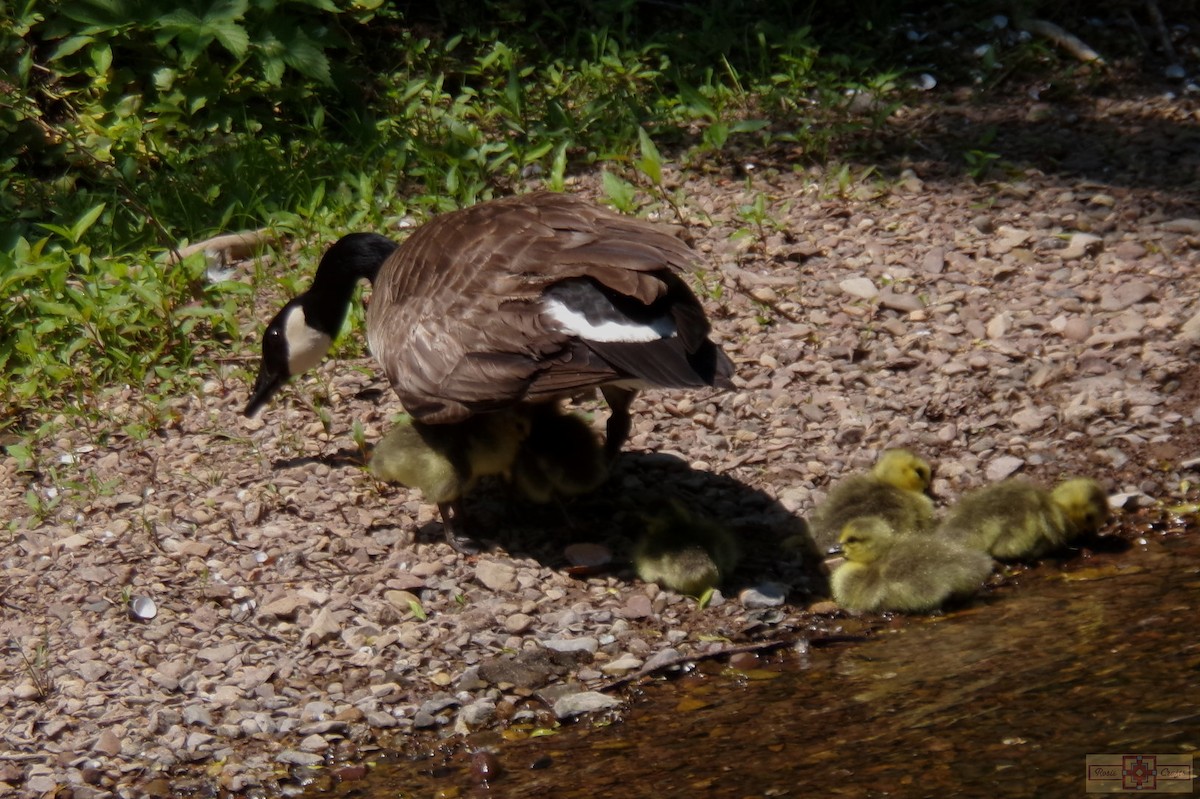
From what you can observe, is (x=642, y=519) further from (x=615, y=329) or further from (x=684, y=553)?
(x=615, y=329)

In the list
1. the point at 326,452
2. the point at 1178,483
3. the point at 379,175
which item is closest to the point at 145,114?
the point at 379,175

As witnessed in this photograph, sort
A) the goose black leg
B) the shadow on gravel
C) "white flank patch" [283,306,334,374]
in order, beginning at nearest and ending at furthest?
1. the shadow on gravel
2. the goose black leg
3. "white flank patch" [283,306,334,374]

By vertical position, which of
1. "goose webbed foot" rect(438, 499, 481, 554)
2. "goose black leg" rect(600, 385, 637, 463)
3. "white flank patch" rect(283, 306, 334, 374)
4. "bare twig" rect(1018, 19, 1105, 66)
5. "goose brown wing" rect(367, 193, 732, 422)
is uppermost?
"bare twig" rect(1018, 19, 1105, 66)

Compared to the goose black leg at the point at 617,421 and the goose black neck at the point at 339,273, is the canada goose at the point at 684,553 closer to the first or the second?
the goose black leg at the point at 617,421

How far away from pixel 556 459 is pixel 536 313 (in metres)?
0.69

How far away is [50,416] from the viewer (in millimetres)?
5797

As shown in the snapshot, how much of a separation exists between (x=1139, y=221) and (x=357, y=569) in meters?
4.01

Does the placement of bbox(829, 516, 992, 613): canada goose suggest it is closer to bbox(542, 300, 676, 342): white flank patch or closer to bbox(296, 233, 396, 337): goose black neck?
bbox(542, 300, 676, 342): white flank patch

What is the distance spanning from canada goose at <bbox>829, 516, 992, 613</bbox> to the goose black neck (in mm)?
2254

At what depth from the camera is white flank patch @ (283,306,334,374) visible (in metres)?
5.58

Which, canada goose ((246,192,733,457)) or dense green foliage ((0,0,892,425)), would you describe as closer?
canada goose ((246,192,733,457))

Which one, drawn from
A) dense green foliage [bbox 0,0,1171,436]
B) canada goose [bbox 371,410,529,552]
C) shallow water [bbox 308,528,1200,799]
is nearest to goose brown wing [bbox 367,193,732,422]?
canada goose [bbox 371,410,529,552]

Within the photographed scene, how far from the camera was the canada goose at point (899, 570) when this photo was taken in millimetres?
4434

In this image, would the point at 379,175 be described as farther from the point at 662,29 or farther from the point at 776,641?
the point at 776,641
